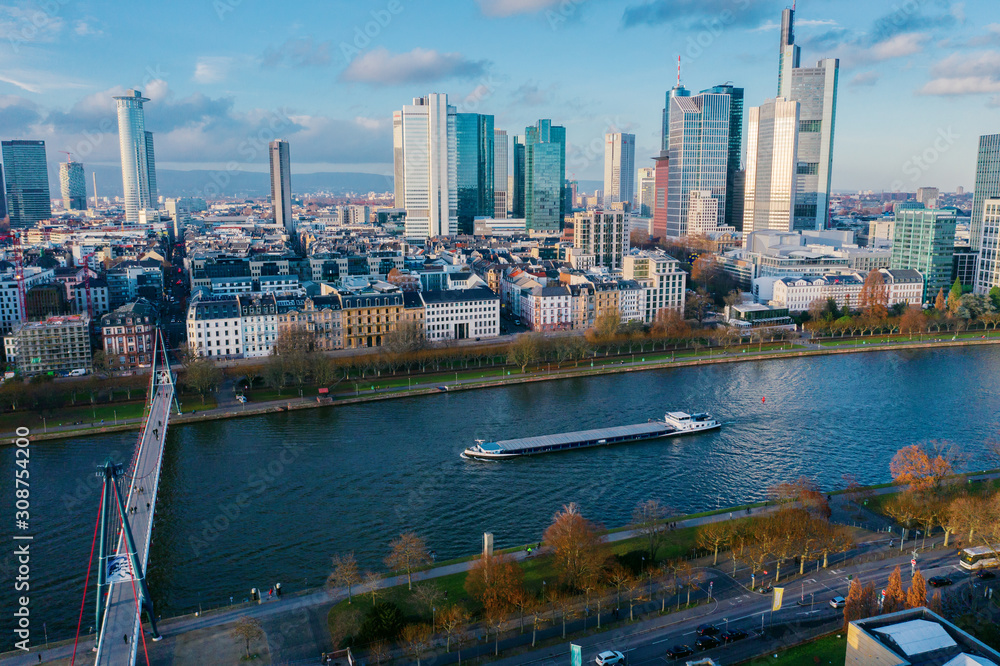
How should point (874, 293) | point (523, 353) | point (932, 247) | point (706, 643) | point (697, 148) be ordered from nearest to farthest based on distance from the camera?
point (706, 643) < point (523, 353) < point (874, 293) < point (932, 247) < point (697, 148)

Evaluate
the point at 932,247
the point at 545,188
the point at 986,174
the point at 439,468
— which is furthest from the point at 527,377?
the point at 545,188

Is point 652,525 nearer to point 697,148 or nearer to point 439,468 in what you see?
point 439,468

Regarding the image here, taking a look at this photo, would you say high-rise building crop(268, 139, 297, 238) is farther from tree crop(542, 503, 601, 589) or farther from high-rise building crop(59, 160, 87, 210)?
tree crop(542, 503, 601, 589)

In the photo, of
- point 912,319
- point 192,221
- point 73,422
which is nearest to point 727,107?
point 912,319

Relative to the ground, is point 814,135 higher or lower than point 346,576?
higher

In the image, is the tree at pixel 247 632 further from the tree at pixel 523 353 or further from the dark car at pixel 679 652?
the tree at pixel 523 353
